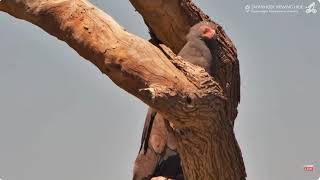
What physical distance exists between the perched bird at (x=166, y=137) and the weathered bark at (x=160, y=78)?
344 millimetres

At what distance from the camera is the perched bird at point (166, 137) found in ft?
14.3

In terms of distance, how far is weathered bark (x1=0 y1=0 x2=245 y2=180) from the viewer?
3.49 metres

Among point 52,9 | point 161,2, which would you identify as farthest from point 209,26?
point 52,9

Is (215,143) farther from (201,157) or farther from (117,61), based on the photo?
(117,61)

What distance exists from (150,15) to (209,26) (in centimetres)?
89

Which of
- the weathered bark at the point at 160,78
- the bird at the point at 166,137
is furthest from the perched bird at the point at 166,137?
the weathered bark at the point at 160,78

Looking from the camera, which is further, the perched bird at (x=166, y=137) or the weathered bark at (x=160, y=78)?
the perched bird at (x=166, y=137)

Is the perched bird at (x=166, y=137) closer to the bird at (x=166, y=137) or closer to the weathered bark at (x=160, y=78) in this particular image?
the bird at (x=166, y=137)

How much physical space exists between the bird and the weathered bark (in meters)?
0.35

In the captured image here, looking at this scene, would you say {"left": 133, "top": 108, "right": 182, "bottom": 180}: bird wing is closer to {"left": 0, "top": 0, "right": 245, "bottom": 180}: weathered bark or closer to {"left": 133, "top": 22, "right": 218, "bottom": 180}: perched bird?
{"left": 133, "top": 22, "right": 218, "bottom": 180}: perched bird

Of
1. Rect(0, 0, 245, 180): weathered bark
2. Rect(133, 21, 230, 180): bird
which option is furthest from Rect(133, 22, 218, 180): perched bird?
Rect(0, 0, 245, 180): weathered bark

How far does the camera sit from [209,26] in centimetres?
461

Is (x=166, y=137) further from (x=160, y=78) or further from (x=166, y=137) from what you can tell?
(x=160, y=78)

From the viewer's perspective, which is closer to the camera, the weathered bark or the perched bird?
the weathered bark
